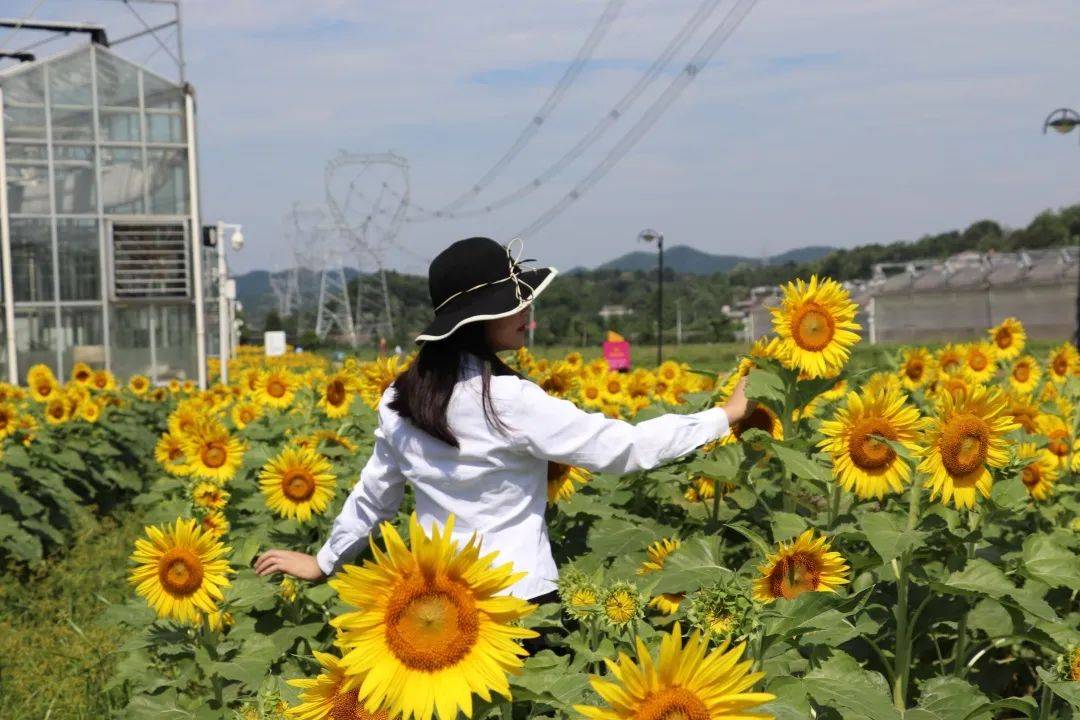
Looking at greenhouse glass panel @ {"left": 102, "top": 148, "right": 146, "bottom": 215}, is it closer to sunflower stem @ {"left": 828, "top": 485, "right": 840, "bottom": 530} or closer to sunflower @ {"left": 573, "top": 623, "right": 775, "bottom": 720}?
sunflower stem @ {"left": 828, "top": 485, "right": 840, "bottom": 530}

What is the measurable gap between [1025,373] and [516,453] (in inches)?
202

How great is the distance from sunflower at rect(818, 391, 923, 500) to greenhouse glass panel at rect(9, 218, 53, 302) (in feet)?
51.9

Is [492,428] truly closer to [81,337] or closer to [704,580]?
[704,580]

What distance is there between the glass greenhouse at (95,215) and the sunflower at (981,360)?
13.2m

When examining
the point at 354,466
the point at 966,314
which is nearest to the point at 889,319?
the point at 966,314

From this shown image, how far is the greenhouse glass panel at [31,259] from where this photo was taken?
55.2 ft

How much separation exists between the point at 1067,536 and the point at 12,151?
53.6ft

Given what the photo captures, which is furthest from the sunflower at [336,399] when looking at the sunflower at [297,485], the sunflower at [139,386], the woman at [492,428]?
the sunflower at [139,386]

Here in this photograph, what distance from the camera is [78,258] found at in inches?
675

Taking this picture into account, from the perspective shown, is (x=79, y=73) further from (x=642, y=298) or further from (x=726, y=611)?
(x=642, y=298)

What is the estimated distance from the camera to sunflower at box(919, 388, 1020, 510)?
2727 mm

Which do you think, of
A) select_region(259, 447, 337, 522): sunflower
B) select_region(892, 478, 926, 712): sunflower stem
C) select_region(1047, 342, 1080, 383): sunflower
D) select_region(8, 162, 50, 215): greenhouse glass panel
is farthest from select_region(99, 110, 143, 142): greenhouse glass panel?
select_region(892, 478, 926, 712): sunflower stem

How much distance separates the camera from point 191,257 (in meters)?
18.0

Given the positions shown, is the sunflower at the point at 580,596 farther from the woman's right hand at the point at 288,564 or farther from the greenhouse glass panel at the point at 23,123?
the greenhouse glass panel at the point at 23,123
